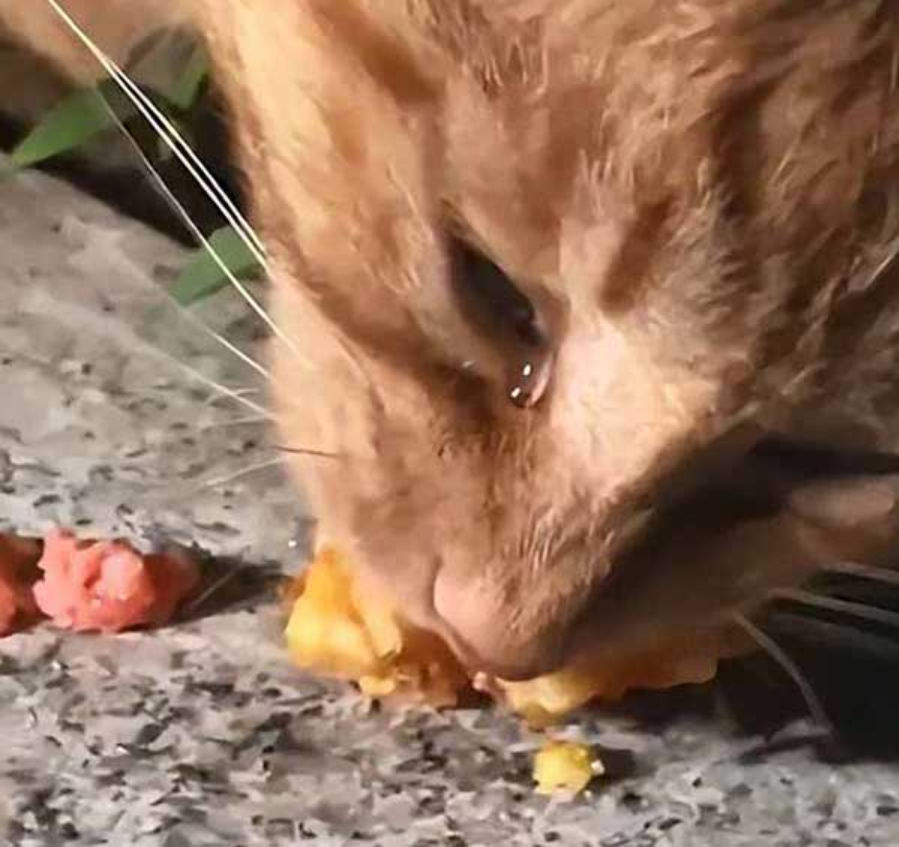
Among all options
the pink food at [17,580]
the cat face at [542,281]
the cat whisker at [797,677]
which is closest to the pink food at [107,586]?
the pink food at [17,580]

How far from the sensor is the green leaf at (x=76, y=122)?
4.15 ft

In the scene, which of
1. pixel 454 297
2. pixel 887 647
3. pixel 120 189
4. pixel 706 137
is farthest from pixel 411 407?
pixel 120 189

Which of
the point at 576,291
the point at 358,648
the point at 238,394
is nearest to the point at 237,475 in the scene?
the point at 238,394

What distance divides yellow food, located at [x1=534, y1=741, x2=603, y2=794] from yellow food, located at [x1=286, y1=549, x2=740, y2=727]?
0.02 meters

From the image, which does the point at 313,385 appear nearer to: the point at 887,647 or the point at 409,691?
the point at 409,691

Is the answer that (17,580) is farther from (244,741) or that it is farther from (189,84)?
(189,84)

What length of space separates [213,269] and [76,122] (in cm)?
12

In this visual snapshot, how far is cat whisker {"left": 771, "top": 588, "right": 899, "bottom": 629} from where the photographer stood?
1.03 metres

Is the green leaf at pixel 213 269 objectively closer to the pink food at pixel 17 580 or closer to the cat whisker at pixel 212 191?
the cat whisker at pixel 212 191

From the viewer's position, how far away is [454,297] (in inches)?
33.4

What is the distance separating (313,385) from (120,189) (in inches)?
18.6

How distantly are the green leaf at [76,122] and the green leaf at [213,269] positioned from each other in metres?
0.09

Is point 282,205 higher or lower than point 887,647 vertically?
higher

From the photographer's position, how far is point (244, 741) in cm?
103
